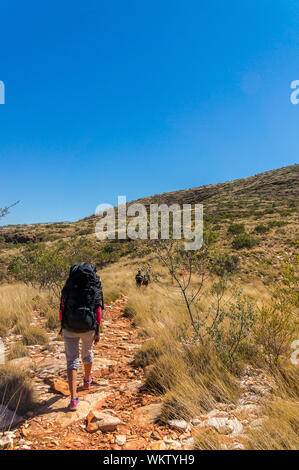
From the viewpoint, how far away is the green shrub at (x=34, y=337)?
18.9 feet

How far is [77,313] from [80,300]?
189mm

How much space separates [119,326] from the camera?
296 inches

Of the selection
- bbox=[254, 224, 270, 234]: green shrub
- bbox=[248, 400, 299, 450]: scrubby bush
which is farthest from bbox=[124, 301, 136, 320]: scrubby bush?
bbox=[254, 224, 270, 234]: green shrub

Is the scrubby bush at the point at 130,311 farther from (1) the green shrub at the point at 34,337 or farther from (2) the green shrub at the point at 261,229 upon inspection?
(2) the green shrub at the point at 261,229

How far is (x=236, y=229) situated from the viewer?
24.4 metres

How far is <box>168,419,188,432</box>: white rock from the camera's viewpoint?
8.77ft

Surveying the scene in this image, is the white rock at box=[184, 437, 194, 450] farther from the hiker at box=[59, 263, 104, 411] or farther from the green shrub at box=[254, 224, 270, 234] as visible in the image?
the green shrub at box=[254, 224, 270, 234]

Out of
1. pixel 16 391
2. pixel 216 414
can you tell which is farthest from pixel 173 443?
pixel 16 391

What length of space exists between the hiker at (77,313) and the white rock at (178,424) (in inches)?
57.3

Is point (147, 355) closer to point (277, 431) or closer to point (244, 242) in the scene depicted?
point (277, 431)

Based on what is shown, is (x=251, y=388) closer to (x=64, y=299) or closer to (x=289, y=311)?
(x=289, y=311)
